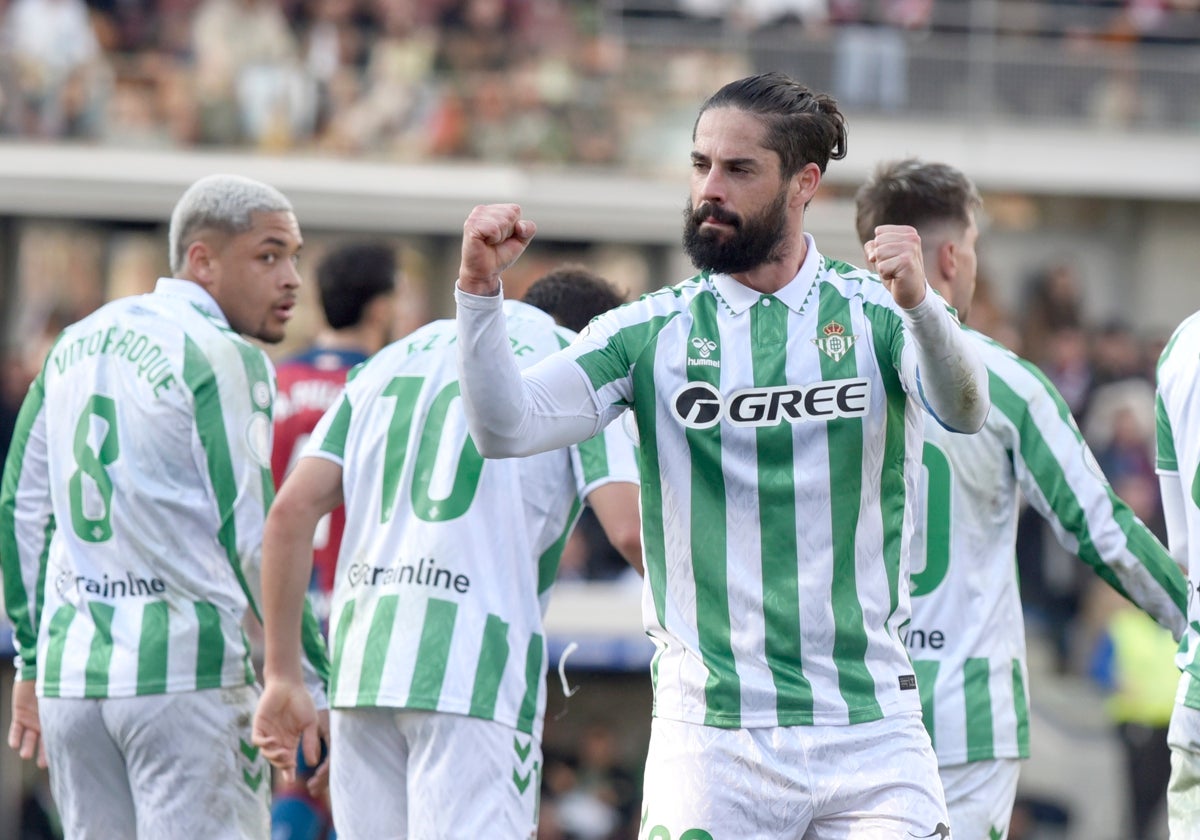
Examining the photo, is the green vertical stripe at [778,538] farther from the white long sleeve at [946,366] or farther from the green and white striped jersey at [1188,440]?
the green and white striped jersey at [1188,440]

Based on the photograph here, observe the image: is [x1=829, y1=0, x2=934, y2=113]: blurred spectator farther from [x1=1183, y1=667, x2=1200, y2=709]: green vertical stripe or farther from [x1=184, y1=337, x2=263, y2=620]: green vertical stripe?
[x1=1183, y1=667, x2=1200, y2=709]: green vertical stripe

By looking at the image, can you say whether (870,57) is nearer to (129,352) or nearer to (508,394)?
(129,352)

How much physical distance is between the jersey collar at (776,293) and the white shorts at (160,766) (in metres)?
2.20

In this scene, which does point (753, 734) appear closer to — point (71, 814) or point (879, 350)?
point (879, 350)

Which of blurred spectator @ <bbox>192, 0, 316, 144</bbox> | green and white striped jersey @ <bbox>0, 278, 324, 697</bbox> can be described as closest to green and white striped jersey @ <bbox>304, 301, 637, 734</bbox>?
green and white striped jersey @ <bbox>0, 278, 324, 697</bbox>

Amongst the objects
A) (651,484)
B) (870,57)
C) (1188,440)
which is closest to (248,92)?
(870,57)

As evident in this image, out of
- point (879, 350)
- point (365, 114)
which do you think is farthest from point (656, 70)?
point (879, 350)

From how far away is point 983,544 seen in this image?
5.46 meters

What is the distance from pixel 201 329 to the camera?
5.73m

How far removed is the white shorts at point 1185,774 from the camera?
4.70 meters

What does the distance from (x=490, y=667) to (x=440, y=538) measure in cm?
38

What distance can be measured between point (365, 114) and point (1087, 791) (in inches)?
370

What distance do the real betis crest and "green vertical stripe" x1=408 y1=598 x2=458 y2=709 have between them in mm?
1459

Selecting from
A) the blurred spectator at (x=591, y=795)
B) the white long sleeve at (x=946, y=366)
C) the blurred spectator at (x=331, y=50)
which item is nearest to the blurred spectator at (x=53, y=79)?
the blurred spectator at (x=331, y=50)
